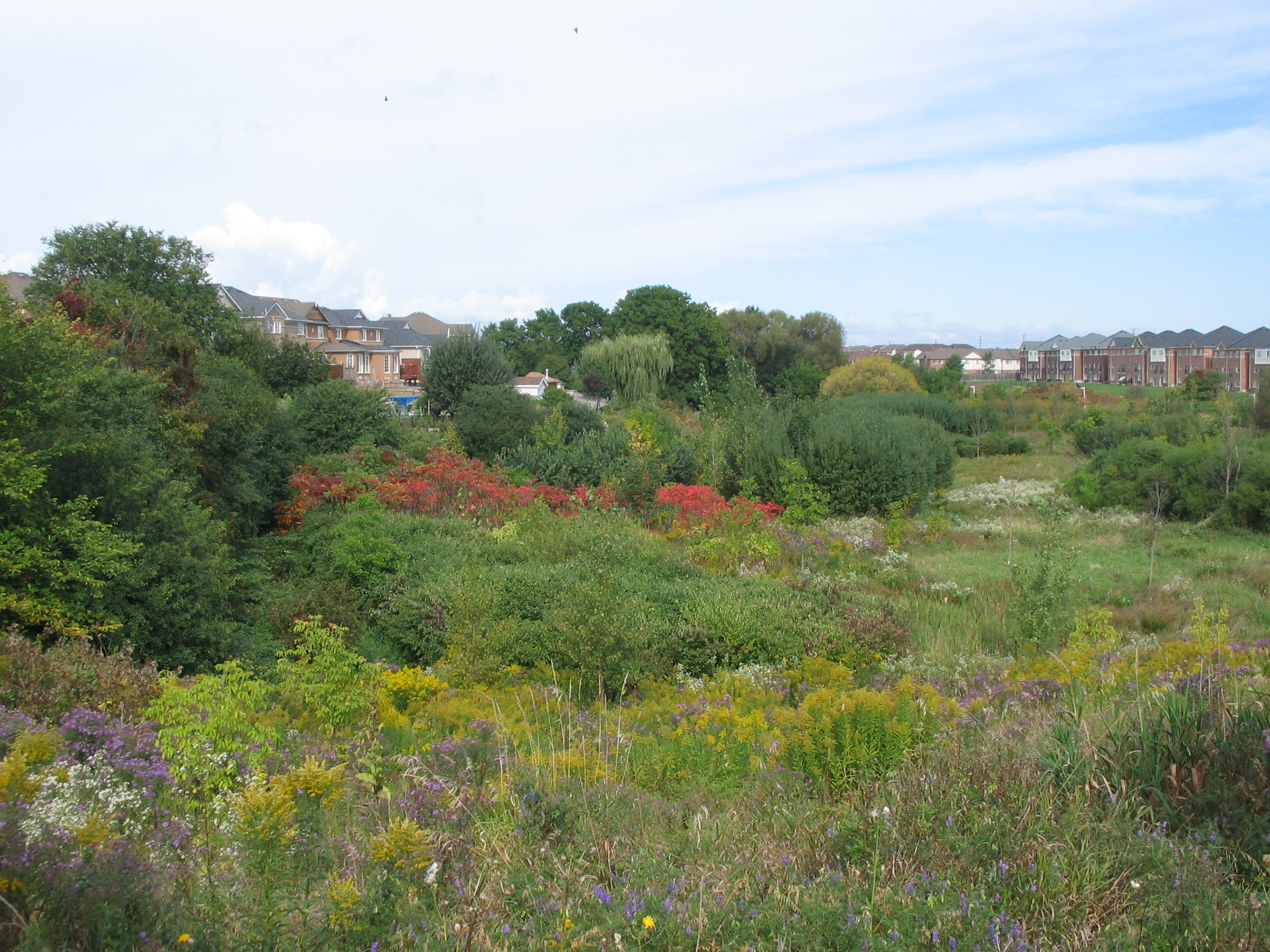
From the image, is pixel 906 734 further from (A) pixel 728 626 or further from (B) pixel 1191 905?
(A) pixel 728 626

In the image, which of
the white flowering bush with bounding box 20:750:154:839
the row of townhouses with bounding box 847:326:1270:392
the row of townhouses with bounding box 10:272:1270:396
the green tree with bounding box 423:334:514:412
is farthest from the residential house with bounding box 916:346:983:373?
the white flowering bush with bounding box 20:750:154:839

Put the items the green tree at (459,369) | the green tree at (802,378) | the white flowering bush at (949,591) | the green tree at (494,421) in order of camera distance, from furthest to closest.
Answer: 1. the green tree at (802,378)
2. the green tree at (459,369)
3. the green tree at (494,421)
4. the white flowering bush at (949,591)

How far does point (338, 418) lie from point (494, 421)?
4041mm

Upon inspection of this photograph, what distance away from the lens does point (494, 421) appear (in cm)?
2248

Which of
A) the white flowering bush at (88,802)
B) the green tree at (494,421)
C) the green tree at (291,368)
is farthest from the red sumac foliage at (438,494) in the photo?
the green tree at (291,368)

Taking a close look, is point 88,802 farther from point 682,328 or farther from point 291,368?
point 682,328

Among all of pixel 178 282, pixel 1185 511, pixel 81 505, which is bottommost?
pixel 1185 511

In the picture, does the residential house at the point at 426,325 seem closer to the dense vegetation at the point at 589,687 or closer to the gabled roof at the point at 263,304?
the gabled roof at the point at 263,304

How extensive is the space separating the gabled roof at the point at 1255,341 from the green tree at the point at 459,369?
60.8m

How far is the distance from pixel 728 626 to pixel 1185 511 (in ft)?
46.1

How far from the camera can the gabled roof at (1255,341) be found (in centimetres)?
6384

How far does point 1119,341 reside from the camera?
87.6 metres

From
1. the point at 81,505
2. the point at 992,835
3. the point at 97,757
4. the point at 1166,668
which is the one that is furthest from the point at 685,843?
the point at 81,505

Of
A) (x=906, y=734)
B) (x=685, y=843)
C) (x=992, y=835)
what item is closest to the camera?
(x=992, y=835)
